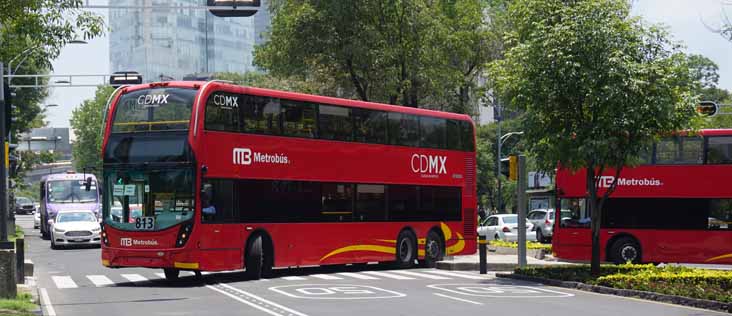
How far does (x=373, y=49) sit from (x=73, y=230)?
13955mm

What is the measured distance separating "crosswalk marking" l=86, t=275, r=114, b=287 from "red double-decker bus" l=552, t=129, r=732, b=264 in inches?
519

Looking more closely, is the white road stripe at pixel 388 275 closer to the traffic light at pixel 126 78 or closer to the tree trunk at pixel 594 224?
the tree trunk at pixel 594 224

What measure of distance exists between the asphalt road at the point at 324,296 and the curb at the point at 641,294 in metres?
0.37

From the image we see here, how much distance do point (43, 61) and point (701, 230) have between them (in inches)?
748

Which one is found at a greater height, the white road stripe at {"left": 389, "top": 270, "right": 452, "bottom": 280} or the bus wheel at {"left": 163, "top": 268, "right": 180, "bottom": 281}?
the bus wheel at {"left": 163, "top": 268, "right": 180, "bottom": 281}

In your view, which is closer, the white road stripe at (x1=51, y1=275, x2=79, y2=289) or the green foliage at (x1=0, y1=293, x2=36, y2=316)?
the green foliage at (x1=0, y1=293, x2=36, y2=316)

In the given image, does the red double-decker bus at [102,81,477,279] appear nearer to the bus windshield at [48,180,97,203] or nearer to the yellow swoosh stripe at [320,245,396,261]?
the yellow swoosh stripe at [320,245,396,261]

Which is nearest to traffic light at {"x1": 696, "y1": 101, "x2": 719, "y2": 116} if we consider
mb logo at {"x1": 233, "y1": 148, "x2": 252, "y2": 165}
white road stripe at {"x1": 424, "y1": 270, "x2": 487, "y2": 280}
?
white road stripe at {"x1": 424, "y1": 270, "x2": 487, "y2": 280}

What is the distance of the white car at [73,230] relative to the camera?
145ft

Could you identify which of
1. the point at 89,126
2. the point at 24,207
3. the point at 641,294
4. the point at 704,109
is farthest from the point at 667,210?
the point at 89,126

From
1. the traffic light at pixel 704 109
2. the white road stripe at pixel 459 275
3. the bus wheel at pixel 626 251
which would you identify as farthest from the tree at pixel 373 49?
the white road stripe at pixel 459 275

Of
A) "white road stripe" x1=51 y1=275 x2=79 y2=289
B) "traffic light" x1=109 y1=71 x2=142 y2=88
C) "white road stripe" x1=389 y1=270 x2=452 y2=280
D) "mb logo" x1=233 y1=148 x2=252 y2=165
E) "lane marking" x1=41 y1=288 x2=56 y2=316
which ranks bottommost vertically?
"white road stripe" x1=389 y1=270 x2=452 y2=280

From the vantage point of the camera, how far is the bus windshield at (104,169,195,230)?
76.4 ft

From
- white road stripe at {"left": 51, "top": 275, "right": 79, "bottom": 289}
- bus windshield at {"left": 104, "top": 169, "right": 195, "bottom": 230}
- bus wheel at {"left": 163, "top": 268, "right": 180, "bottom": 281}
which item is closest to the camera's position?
bus windshield at {"left": 104, "top": 169, "right": 195, "bottom": 230}
